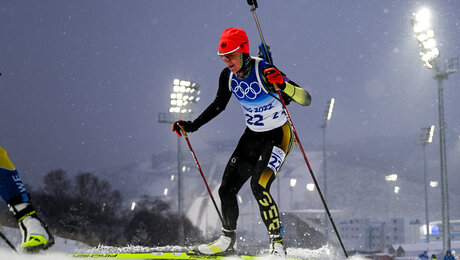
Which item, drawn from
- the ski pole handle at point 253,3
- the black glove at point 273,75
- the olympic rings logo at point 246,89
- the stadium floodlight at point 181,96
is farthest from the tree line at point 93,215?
the black glove at point 273,75

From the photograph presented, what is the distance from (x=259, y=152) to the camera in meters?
4.71

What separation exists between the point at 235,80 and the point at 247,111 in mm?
358

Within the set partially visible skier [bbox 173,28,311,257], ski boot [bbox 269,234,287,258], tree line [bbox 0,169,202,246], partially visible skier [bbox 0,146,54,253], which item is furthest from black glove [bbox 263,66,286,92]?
tree line [bbox 0,169,202,246]

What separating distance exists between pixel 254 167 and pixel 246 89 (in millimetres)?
847

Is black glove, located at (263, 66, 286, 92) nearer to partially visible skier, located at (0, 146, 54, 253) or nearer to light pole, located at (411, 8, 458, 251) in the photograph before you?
partially visible skier, located at (0, 146, 54, 253)

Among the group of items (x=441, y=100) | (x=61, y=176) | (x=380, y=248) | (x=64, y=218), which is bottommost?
(x=380, y=248)

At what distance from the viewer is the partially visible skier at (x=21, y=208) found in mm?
3619

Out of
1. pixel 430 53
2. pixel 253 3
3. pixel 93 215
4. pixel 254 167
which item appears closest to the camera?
pixel 253 3

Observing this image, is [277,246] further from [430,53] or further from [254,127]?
[430,53]

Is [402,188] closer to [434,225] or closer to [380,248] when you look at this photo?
[434,225]

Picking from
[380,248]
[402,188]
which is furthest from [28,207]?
[402,188]

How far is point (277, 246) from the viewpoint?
14.4ft

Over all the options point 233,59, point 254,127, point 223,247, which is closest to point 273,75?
point 233,59

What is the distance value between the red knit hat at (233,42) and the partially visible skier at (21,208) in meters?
2.20
